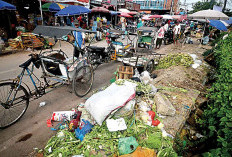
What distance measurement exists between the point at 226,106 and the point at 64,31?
150 inches

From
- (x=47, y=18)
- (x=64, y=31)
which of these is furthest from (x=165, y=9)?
(x=64, y=31)

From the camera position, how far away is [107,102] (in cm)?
253

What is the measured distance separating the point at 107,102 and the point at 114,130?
0.53 m

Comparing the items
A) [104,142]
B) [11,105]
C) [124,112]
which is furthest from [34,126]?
[124,112]

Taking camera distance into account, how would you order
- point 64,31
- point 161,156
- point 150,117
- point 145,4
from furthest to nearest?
point 145,4, point 64,31, point 150,117, point 161,156

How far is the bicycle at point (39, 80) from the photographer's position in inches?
115

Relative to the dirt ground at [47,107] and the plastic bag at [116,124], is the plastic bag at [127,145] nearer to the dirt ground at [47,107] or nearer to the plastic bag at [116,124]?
the plastic bag at [116,124]

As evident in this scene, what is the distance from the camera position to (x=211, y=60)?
23.3 feet

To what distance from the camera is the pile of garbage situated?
2098mm

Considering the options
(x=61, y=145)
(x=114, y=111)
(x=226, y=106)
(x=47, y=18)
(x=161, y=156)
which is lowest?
(x=61, y=145)

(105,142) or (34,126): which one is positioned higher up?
(105,142)

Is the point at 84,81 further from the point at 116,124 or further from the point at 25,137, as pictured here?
the point at 116,124

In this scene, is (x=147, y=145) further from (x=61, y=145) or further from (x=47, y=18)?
(x=47, y=18)

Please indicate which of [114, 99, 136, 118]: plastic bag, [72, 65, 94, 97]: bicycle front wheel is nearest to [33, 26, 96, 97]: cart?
[72, 65, 94, 97]: bicycle front wheel
